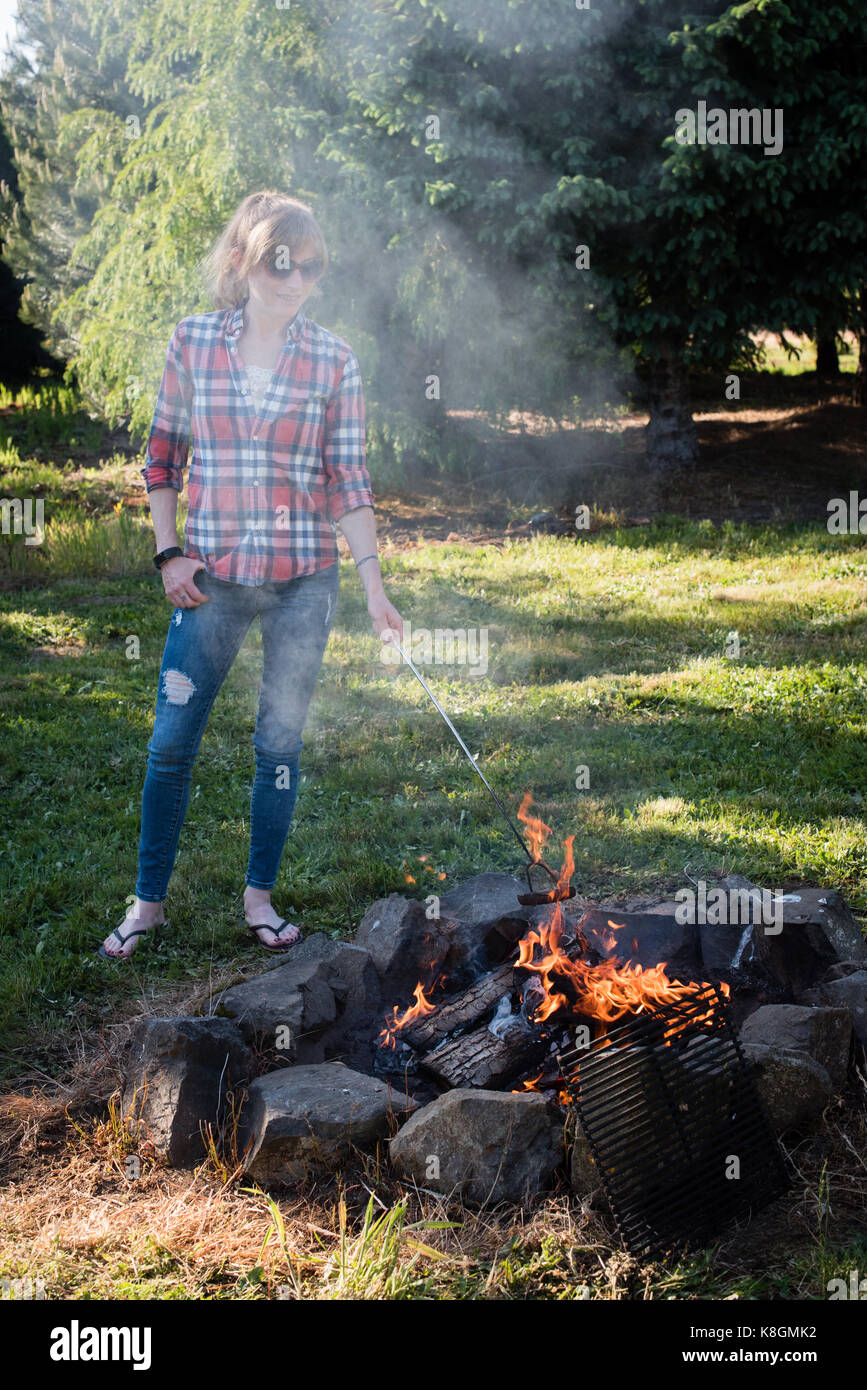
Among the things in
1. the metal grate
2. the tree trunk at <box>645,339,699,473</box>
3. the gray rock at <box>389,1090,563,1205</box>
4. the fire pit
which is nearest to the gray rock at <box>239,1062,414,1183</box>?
the fire pit

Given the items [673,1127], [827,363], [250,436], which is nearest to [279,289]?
[250,436]

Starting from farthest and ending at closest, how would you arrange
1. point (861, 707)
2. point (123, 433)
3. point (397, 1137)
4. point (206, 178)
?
point (123, 433) → point (206, 178) → point (861, 707) → point (397, 1137)

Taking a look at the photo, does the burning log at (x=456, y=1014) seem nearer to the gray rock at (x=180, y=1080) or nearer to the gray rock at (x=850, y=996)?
the gray rock at (x=180, y=1080)

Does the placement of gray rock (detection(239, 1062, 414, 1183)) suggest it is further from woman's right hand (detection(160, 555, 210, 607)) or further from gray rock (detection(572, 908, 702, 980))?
woman's right hand (detection(160, 555, 210, 607))

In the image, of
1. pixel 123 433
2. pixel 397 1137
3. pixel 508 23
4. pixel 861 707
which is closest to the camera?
pixel 397 1137

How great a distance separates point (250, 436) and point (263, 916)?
4.59ft

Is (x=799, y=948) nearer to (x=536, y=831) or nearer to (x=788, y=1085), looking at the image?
(x=788, y=1085)

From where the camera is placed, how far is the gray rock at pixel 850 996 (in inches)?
103

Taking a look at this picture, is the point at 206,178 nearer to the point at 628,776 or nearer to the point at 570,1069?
the point at 628,776

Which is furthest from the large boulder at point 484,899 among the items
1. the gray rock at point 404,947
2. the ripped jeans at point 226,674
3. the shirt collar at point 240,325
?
the shirt collar at point 240,325

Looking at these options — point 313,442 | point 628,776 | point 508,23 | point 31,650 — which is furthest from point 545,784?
point 508,23

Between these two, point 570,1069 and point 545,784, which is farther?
point 545,784
